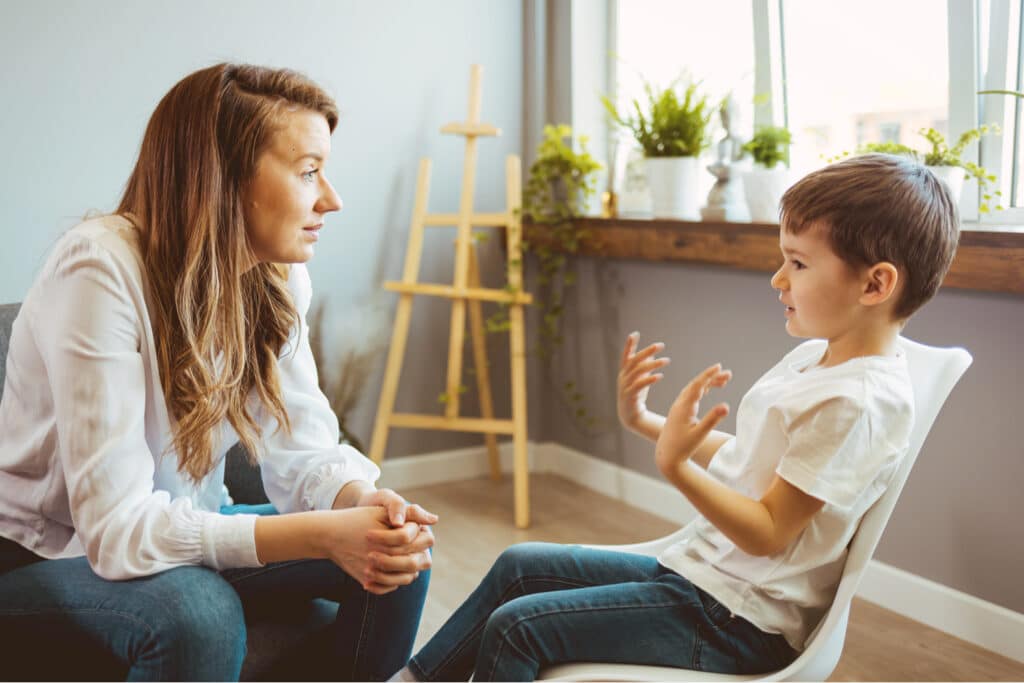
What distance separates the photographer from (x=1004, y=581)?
2.25 m

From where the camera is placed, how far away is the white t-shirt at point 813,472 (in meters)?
1.29

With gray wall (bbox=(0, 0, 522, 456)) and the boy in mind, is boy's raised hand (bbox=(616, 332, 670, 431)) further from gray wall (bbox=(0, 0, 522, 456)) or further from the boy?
gray wall (bbox=(0, 0, 522, 456))

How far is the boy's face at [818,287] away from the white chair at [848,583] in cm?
12

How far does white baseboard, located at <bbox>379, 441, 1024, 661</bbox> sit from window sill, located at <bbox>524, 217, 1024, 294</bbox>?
2.41ft

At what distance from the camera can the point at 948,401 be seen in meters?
2.33

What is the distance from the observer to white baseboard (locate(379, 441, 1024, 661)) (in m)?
2.27

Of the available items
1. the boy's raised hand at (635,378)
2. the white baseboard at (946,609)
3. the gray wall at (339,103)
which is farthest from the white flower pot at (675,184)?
the boy's raised hand at (635,378)

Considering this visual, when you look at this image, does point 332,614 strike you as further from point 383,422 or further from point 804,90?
point 804,90

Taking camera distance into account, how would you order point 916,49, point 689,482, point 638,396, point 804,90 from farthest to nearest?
point 804,90
point 916,49
point 638,396
point 689,482

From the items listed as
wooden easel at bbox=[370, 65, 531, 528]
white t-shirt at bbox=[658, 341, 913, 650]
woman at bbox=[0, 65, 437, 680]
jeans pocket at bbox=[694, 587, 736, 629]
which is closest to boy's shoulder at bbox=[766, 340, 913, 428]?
white t-shirt at bbox=[658, 341, 913, 650]

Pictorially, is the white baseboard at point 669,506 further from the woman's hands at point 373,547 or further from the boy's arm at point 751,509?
the woman's hands at point 373,547

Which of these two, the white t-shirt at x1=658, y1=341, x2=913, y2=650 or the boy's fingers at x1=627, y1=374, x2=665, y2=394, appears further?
the boy's fingers at x1=627, y1=374, x2=665, y2=394

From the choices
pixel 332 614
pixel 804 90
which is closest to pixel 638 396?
pixel 332 614

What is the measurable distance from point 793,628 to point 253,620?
2.65 feet
